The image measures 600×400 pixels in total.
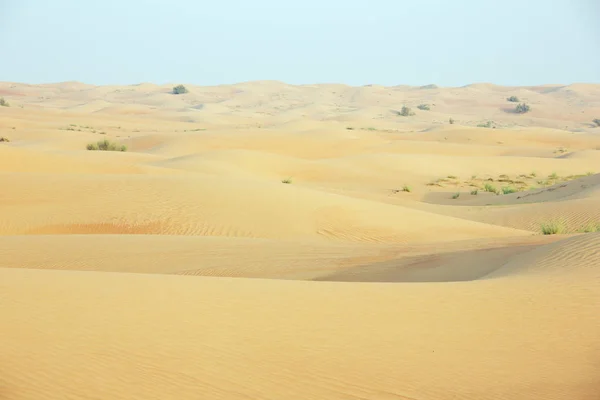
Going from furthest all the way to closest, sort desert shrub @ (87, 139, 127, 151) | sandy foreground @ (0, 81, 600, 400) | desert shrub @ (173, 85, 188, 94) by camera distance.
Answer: desert shrub @ (173, 85, 188, 94) < desert shrub @ (87, 139, 127, 151) < sandy foreground @ (0, 81, 600, 400)

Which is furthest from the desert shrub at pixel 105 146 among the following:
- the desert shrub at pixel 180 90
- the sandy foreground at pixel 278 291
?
the desert shrub at pixel 180 90

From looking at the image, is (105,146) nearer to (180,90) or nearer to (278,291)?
(278,291)

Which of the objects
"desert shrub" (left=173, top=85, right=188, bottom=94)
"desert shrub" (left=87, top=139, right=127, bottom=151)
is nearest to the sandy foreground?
"desert shrub" (left=87, top=139, right=127, bottom=151)

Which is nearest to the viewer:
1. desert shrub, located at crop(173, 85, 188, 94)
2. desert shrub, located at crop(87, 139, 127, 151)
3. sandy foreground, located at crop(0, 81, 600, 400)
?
sandy foreground, located at crop(0, 81, 600, 400)

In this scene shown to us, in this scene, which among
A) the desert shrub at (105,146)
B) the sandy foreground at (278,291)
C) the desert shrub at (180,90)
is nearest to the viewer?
the sandy foreground at (278,291)

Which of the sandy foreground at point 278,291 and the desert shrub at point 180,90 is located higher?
the desert shrub at point 180,90

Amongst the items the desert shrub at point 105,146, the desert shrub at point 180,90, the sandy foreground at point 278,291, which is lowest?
the desert shrub at point 105,146

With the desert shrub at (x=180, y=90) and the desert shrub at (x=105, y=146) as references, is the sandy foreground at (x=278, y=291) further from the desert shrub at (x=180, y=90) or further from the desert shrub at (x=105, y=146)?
the desert shrub at (x=180, y=90)

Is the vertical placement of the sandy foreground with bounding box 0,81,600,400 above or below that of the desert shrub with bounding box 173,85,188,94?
below

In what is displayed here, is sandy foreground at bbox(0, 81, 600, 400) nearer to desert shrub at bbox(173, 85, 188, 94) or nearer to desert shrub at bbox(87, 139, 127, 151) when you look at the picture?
desert shrub at bbox(87, 139, 127, 151)

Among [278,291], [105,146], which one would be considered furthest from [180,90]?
[278,291]

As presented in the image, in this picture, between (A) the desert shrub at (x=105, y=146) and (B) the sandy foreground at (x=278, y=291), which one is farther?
(A) the desert shrub at (x=105, y=146)

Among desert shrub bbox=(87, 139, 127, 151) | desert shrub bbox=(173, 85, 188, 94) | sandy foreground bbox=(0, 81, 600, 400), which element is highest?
desert shrub bbox=(173, 85, 188, 94)

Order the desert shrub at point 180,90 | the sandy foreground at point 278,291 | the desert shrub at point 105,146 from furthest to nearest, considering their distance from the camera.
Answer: the desert shrub at point 180,90
the desert shrub at point 105,146
the sandy foreground at point 278,291
